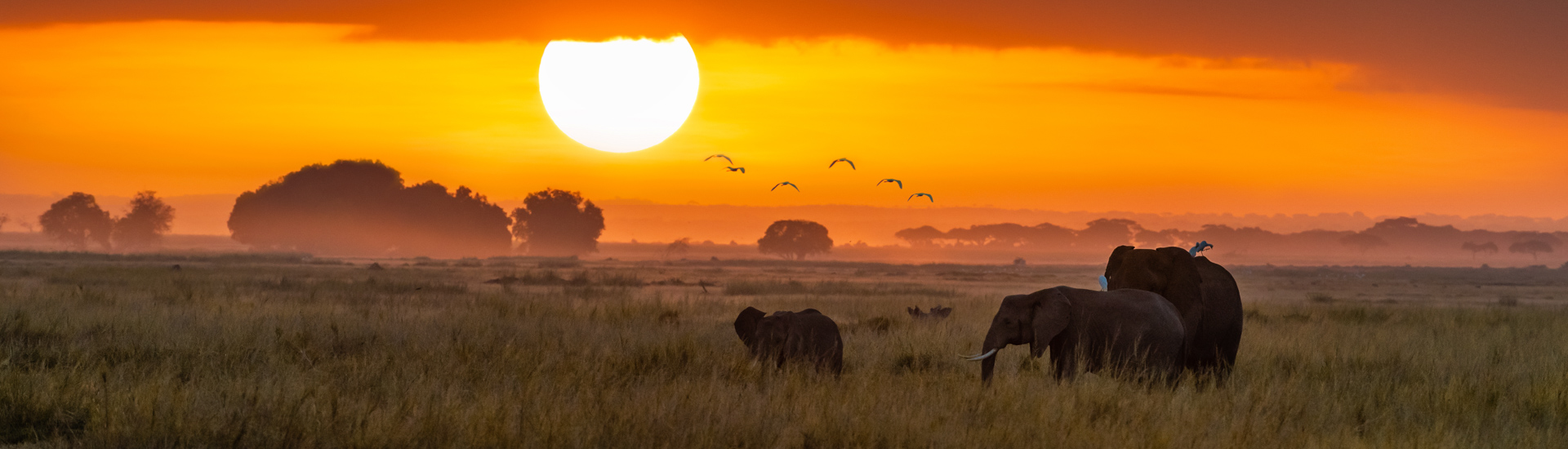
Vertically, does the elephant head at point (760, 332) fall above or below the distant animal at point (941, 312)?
above


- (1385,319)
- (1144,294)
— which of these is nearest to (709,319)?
(1144,294)

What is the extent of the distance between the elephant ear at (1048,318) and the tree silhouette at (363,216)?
116m

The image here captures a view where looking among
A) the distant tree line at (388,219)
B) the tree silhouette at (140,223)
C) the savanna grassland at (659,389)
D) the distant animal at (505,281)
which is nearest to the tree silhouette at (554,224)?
the distant tree line at (388,219)

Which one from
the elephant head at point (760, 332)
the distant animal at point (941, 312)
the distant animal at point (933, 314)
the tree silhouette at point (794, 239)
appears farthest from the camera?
the tree silhouette at point (794, 239)

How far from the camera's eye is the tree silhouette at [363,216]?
11356cm

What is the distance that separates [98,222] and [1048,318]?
146 m

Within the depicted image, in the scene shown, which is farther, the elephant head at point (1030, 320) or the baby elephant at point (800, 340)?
the baby elephant at point (800, 340)

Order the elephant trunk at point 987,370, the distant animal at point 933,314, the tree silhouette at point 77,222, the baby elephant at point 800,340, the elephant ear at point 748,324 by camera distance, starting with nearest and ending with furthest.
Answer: the elephant trunk at point 987,370
the baby elephant at point 800,340
the elephant ear at point 748,324
the distant animal at point 933,314
the tree silhouette at point 77,222

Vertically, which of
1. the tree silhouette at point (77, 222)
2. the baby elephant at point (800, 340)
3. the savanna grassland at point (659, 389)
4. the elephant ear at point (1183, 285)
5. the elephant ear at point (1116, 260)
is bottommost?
the savanna grassland at point (659, 389)

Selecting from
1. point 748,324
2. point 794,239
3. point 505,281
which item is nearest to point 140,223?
point 794,239

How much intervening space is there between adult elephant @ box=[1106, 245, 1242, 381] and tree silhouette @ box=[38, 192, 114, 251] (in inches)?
5586

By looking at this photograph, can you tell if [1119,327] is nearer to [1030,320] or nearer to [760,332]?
[1030,320]

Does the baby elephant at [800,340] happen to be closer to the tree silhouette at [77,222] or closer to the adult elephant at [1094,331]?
the adult elephant at [1094,331]

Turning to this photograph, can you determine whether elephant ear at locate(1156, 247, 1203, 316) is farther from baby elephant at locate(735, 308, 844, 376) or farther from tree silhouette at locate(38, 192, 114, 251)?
tree silhouette at locate(38, 192, 114, 251)
